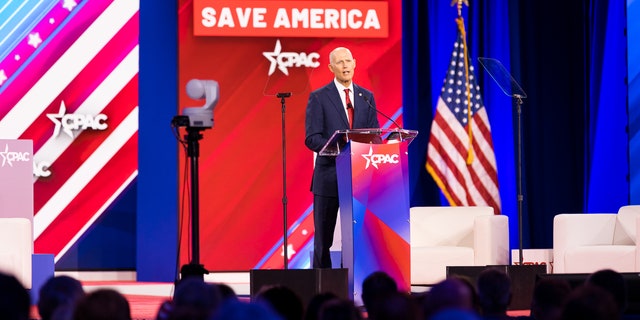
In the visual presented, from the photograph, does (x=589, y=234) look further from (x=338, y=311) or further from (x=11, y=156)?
(x=338, y=311)

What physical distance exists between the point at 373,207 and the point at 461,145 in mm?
3922

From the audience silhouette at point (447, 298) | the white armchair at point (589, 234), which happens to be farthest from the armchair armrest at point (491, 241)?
the audience silhouette at point (447, 298)

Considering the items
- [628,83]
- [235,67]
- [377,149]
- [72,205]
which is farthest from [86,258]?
[628,83]

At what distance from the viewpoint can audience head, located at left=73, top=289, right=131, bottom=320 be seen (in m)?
2.94

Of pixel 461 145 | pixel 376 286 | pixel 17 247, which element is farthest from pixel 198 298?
pixel 461 145

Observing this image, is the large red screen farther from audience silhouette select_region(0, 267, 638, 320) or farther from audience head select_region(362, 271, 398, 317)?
audience silhouette select_region(0, 267, 638, 320)

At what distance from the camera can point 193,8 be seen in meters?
9.05

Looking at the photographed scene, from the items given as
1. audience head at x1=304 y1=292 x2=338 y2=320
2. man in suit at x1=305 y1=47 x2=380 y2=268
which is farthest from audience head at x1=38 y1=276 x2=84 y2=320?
man in suit at x1=305 y1=47 x2=380 y2=268

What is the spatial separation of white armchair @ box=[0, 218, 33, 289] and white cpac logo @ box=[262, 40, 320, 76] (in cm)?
293

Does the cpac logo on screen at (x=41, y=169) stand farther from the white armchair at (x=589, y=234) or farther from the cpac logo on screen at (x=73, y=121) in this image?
the white armchair at (x=589, y=234)

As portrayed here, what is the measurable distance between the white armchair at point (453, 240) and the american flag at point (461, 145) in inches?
53.3

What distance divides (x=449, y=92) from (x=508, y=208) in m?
1.22

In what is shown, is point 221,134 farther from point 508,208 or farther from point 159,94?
point 508,208

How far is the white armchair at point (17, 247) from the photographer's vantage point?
675 cm
